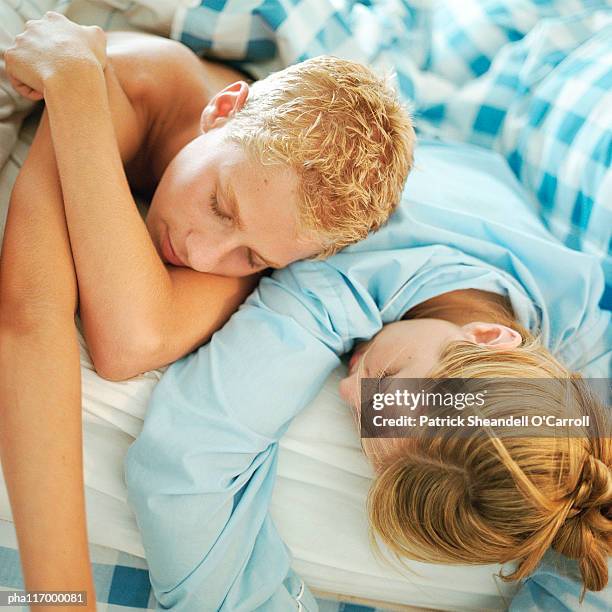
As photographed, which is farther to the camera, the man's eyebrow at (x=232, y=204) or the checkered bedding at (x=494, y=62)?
the checkered bedding at (x=494, y=62)

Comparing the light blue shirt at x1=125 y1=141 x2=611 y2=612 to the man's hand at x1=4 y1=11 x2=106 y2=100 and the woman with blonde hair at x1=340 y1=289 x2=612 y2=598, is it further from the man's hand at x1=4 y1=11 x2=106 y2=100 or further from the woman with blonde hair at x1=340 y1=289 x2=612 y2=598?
the man's hand at x1=4 y1=11 x2=106 y2=100

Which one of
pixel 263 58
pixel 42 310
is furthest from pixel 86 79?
pixel 263 58

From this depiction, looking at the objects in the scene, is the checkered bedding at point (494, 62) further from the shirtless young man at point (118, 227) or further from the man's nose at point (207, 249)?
the man's nose at point (207, 249)

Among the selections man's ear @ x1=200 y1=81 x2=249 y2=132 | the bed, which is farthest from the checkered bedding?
the bed

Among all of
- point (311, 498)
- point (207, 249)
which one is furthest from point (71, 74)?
point (311, 498)

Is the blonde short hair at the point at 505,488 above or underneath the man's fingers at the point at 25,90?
underneath

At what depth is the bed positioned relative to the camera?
34.8 inches

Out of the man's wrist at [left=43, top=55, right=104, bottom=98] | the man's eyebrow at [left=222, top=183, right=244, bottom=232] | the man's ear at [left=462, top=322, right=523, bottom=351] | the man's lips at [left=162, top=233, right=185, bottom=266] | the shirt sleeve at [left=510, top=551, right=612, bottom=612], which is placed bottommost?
the shirt sleeve at [left=510, top=551, right=612, bottom=612]

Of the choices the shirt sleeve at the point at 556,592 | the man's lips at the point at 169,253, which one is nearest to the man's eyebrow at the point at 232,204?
the man's lips at the point at 169,253

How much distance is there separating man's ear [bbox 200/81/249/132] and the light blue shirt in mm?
219

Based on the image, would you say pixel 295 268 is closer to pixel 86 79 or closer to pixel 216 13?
pixel 86 79

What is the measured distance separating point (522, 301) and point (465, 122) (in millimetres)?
536

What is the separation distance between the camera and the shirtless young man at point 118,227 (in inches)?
31.1

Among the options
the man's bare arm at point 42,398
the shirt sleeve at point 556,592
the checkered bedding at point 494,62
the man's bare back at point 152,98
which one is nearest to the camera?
the man's bare arm at point 42,398
